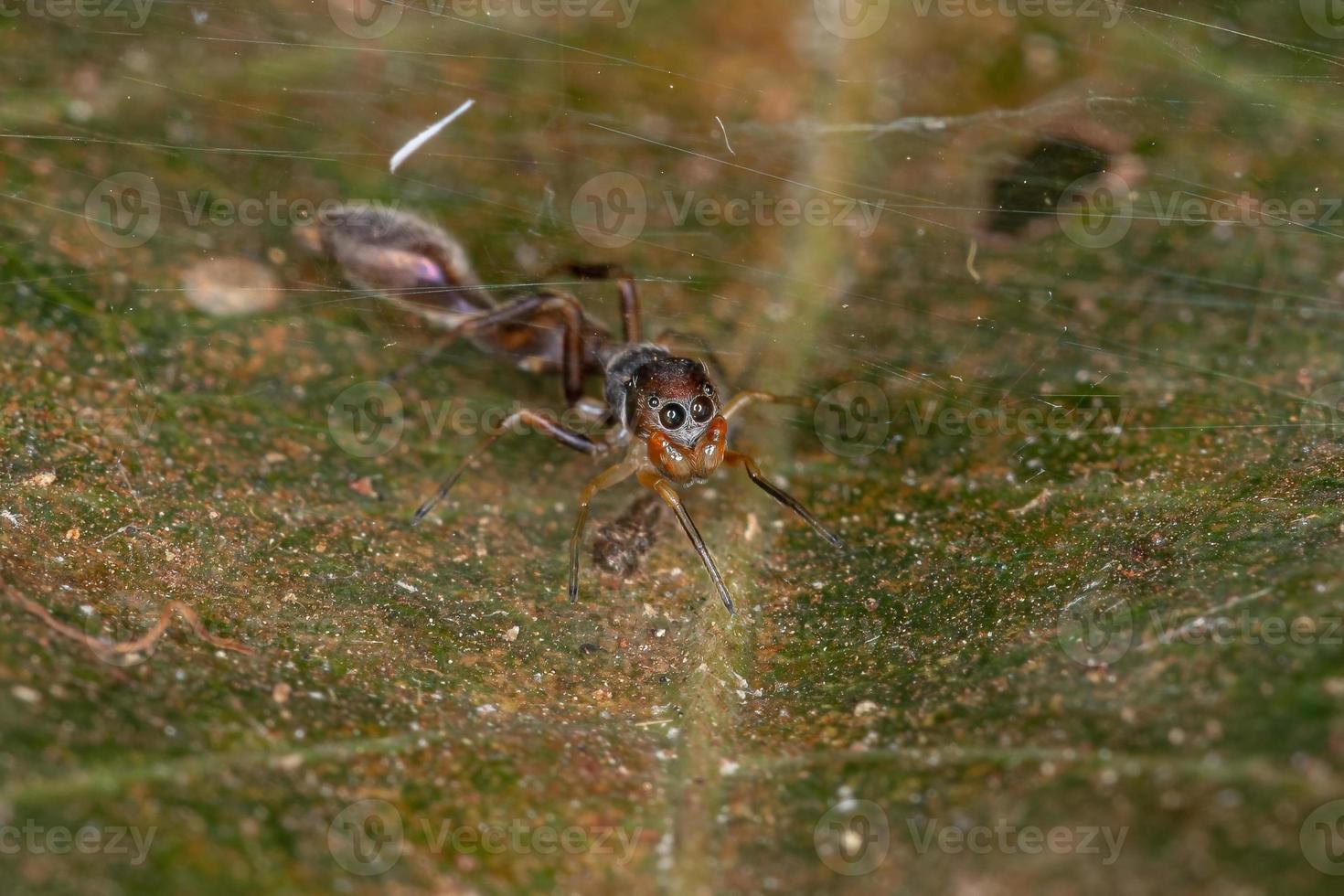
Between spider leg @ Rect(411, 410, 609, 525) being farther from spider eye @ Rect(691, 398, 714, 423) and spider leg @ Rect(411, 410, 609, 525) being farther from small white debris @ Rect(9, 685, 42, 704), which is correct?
small white debris @ Rect(9, 685, 42, 704)

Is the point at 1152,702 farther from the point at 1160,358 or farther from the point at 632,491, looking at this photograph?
the point at 632,491

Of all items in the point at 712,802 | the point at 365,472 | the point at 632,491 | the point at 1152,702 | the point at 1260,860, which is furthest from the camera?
the point at 632,491

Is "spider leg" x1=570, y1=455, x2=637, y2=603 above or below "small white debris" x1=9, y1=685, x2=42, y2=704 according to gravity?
above

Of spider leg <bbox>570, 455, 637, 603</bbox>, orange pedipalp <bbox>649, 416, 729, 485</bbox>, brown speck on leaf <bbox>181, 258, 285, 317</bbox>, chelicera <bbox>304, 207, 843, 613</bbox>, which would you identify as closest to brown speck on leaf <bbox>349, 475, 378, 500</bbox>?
chelicera <bbox>304, 207, 843, 613</bbox>

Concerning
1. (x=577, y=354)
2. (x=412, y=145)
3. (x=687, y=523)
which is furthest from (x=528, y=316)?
(x=687, y=523)

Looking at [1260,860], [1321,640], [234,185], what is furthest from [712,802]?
[234,185]

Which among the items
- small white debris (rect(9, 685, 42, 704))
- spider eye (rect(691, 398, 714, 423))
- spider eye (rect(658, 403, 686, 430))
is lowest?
small white debris (rect(9, 685, 42, 704))

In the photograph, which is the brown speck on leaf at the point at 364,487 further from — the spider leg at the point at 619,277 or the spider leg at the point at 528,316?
the spider leg at the point at 619,277
